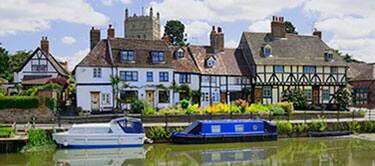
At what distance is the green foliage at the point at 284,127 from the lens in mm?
34281

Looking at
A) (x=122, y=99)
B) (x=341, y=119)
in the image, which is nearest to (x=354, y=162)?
(x=341, y=119)

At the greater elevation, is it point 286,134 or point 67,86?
point 67,86

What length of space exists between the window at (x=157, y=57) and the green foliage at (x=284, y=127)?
12466 millimetres

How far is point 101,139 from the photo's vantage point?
28.9m

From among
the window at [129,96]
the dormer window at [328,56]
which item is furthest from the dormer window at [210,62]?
the dormer window at [328,56]

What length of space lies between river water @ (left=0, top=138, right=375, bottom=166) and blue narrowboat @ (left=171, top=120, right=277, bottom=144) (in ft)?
1.58

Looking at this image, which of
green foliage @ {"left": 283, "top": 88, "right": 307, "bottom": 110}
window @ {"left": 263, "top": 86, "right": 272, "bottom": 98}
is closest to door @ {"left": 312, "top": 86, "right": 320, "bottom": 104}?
green foliage @ {"left": 283, "top": 88, "right": 307, "bottom": 110}

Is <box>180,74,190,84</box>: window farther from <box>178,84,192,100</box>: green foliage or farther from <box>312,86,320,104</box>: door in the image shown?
<box>312,86,320,104</box>: door

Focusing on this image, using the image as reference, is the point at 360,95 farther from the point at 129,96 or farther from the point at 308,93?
the point at 129,96

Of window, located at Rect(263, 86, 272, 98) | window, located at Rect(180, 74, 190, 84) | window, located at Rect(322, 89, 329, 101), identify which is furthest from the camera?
window, located at Rect(322, 89, 329, 101)

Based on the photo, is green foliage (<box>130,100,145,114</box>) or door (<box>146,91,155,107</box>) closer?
green foliage (<box>130,100,145,114</box>)

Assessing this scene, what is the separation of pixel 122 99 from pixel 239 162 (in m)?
17.3

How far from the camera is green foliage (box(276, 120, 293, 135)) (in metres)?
34.3

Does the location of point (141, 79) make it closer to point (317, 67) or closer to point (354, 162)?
point (317, 67)
